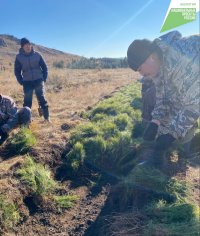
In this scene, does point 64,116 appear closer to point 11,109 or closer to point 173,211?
point 11,109

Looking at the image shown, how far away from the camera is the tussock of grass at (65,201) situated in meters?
4.44

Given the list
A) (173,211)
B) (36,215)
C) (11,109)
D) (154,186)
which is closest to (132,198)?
(154,186)

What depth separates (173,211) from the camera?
13.3 ft

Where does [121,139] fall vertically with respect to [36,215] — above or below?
above

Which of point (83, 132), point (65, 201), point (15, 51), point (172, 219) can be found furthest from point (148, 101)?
point (15, 51)

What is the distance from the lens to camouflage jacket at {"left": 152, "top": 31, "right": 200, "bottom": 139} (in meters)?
4.73

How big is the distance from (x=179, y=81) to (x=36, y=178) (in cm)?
222

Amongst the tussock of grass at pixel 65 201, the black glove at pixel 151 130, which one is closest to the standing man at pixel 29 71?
the black glove at pixel 151 130

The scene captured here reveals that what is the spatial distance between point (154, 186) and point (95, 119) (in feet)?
10.7

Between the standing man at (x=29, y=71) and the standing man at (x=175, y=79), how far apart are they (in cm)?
324

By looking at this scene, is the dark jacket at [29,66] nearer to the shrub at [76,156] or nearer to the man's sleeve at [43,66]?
the man's sleeve at [43,66]

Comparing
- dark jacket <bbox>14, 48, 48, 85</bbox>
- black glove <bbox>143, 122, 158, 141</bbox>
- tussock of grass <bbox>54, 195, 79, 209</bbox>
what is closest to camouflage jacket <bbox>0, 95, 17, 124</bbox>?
dark jacket <bbox>14, 48, 48, 85</bbox>

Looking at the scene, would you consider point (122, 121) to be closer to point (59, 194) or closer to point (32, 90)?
point (32, 90)

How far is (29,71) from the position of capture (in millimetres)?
7500
